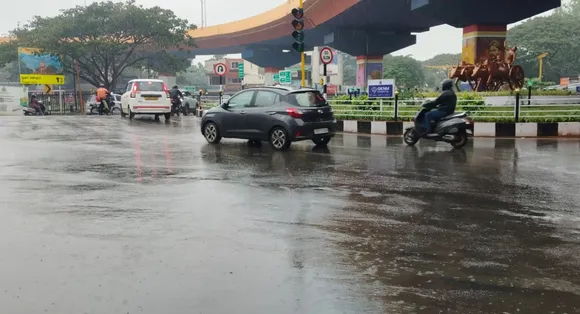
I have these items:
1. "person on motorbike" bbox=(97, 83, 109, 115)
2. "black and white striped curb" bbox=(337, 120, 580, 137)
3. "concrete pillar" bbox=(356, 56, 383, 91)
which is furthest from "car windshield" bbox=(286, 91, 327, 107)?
"concrete pillar" bbox=(356, 56, 383, 91)

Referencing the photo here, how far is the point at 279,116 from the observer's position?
12.1 meters

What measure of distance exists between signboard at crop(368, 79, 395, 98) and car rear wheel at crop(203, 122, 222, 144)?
21.4 ft

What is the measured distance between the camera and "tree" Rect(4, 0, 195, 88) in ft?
142

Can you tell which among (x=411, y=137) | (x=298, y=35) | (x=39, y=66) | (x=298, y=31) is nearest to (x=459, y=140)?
(x=411, y=137)

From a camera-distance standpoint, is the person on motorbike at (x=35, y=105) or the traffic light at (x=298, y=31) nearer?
the traffic light at (x=298, y=31)

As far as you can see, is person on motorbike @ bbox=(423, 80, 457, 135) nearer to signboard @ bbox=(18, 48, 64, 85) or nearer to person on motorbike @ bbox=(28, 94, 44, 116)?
person on motorbike @ bbox=(28, 94, 44, 116)

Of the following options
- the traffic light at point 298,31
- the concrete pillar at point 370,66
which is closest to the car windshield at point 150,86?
the traffic light at point 298,31

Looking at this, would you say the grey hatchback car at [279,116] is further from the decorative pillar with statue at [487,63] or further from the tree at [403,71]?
the tree at [403,71]

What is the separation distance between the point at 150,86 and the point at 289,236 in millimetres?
17922

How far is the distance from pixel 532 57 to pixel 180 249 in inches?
2740

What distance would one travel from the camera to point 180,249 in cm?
489

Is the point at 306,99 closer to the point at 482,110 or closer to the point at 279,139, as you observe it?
the point at 279,139

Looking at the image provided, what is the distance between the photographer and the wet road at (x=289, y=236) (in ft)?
→ 12.6

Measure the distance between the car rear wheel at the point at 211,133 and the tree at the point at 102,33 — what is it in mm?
33670
